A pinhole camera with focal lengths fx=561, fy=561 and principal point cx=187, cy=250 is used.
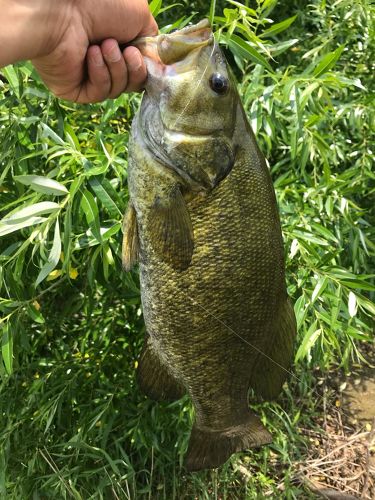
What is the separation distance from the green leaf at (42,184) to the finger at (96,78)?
1.08 feet

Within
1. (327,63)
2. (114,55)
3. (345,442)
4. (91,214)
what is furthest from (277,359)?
(345,442)

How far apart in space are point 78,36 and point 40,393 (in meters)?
1.71

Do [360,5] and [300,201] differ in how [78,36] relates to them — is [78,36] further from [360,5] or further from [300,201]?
[360,5]

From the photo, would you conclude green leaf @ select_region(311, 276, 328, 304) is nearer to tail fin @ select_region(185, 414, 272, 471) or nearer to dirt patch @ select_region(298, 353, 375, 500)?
tail fin @ select_region(185, 414, 272, 471)

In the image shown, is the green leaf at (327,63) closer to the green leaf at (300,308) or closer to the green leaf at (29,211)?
the green leaf at (300,308)

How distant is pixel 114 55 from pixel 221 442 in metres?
1.27

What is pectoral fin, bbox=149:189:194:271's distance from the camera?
1529 mm

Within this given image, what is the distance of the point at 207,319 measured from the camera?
167cm

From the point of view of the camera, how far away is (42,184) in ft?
6.07

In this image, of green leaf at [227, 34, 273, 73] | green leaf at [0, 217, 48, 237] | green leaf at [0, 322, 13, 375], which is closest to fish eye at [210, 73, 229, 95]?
green leaf at [227, 34, 273, 73]

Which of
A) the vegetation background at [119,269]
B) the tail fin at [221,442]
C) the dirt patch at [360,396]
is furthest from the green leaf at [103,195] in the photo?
the dirt patch at [360,396]

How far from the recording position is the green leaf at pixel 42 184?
181cm

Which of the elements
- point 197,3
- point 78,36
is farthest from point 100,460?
point 197,3

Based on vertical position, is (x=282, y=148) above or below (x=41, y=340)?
above
